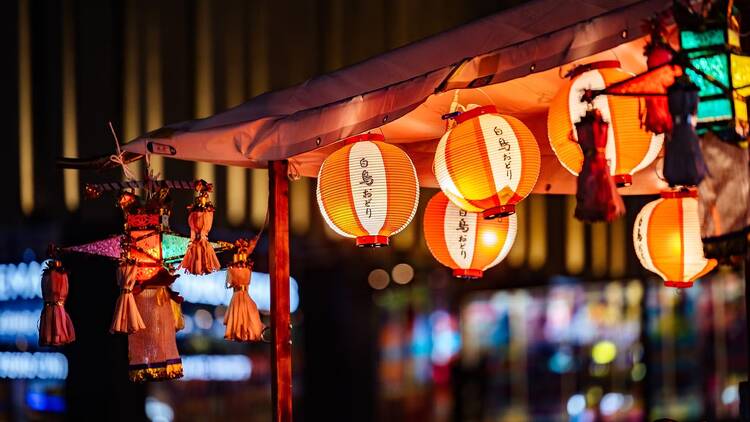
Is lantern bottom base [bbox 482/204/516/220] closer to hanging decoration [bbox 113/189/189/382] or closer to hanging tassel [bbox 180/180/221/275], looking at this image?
hanging tassel [bbox 180/180/221/275]

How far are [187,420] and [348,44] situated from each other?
4342 millimetres

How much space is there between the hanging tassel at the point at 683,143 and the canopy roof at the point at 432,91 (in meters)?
0.35

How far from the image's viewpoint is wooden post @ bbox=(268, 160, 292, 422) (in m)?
4.60

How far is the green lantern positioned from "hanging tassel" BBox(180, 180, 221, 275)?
2409 millimetres

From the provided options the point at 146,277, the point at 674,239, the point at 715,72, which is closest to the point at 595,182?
the point at 715,72

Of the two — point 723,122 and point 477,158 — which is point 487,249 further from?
point 723,122

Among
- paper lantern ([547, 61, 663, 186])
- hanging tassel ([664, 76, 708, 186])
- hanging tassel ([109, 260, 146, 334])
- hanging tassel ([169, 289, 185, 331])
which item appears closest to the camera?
hanging tassel ([664, 76, 708, 186])

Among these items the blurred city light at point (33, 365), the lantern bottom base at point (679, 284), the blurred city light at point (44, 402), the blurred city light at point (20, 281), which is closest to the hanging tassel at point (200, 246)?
the lantern bottom base at point (679, 284)

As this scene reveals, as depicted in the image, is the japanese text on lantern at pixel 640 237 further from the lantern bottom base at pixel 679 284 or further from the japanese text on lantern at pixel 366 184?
Result: the japanese text on lantern at pixel 366 184

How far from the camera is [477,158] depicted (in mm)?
4156

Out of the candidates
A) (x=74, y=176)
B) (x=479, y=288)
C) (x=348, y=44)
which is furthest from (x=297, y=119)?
(x=479, y=288)

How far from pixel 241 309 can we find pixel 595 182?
2.24 meters

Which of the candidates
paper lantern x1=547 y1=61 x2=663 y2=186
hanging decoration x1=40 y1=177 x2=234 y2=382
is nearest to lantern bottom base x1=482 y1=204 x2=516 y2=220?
paper lantern x1=547 y1=61 x2=663 y2=186

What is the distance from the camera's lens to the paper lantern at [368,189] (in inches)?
179
